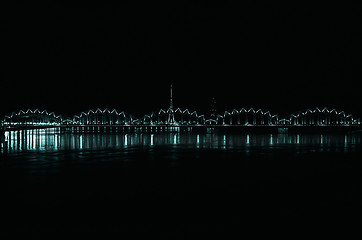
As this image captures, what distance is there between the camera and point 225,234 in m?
5.78

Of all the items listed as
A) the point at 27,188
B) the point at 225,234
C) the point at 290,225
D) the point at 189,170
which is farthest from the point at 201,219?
the point at 189,170

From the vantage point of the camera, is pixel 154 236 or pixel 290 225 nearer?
pixel 154 236

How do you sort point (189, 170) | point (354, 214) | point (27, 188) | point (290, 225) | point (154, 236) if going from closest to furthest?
point (154, 236)
point (290, 225)
point (354, 214)
point (27, 188)
point (189, 170)

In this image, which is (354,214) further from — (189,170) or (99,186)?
(189,170)

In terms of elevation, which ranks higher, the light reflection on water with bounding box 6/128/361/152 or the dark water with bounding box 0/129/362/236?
the dark water with bounding box 0/129/362/236

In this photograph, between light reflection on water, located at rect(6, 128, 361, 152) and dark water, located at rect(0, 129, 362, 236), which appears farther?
light reflection on water, located at rect(6, 128, 361, 152)

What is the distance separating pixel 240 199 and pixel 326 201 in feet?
5.72

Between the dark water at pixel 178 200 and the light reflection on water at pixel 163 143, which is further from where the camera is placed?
the light reflection on water at pixel 163 143

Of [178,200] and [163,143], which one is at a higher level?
[178,200]

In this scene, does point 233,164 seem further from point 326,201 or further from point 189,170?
point 326,201

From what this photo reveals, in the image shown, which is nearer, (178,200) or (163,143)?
(178,200)

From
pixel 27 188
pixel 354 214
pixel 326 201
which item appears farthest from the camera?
pixel 27 188

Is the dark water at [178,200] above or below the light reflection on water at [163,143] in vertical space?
above

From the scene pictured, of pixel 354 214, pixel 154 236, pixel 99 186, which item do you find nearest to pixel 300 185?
pixel 354 214
